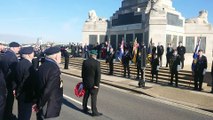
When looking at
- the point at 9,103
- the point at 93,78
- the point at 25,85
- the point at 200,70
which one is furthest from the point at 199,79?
the point at 25,85

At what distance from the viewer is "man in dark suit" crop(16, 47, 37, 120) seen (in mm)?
6293

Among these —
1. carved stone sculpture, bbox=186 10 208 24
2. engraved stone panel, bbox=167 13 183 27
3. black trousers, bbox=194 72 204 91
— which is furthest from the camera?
carved stone sculpture, bbox=186 10 208 24

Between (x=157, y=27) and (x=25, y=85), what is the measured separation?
74.1 ft

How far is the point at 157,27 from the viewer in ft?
92.2

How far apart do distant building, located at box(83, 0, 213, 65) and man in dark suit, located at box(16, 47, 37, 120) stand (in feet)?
66.4

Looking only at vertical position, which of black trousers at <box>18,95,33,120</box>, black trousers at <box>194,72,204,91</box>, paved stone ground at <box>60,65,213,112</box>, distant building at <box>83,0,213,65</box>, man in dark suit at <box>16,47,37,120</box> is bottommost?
paved stone ground at <box>60,65,213,112</box>

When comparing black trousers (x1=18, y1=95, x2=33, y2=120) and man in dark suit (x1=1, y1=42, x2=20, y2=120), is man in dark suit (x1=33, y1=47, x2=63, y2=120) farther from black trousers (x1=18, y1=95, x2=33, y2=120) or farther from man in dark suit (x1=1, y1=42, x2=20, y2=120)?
man in dark suit (x1=1, y1=42, x2=20, y2=120)

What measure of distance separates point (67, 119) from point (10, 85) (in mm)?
2131

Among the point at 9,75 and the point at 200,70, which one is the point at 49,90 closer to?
the point at 9,75

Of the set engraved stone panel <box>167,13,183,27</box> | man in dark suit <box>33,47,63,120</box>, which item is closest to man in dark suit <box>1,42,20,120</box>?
man in dark suit <box>33,47,63,120</box>

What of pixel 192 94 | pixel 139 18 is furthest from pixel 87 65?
pixel 139 18

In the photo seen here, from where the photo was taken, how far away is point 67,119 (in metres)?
9.09

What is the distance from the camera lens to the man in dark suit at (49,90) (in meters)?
5.59

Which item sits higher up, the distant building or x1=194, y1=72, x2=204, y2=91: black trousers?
the distant building
